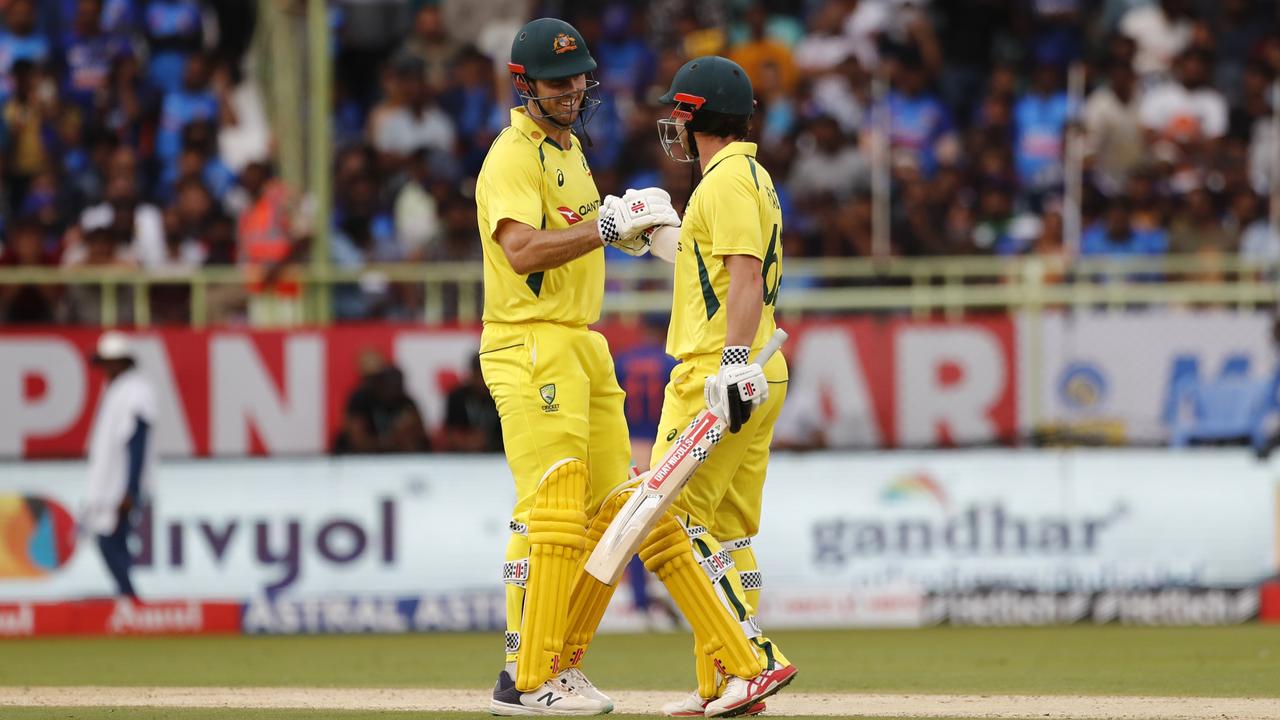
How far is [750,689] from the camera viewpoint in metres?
7.62

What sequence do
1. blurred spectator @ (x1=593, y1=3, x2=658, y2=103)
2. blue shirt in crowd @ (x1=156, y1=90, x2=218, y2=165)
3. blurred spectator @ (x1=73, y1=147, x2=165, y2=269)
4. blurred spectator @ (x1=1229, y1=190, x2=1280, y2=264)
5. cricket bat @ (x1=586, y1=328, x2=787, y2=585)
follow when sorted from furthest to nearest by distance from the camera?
blurred spectator @ (x1=593, y1=3, x2=658, y2=103), blue shirt in crowd @ (x1=156, y1=90, x2=218, y2=165), blurred spectator @ (x1=1229, y1=190, x2=1280, y2=264), blurred spectator @ (x1=73, y1=147, x2=165, y2=269), cricket bat @ (x1=586, y1=328, x2=787, y2=585)

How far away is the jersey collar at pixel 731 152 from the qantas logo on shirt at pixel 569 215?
60cm

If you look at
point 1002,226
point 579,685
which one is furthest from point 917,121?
point 579,685

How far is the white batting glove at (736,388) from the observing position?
7.50 metres

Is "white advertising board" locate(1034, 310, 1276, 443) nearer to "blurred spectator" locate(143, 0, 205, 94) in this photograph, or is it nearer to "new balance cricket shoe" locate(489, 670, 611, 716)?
"blurred spectator" locate(143, 0, 205, 94)

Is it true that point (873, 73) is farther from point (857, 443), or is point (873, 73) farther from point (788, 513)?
point (788, 513)

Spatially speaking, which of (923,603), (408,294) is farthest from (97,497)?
(923,603)

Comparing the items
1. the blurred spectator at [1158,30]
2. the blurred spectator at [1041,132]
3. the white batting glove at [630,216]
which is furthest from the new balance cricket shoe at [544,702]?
the blurred spectator at [1158,30]

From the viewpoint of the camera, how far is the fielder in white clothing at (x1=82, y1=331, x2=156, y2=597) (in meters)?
14.5

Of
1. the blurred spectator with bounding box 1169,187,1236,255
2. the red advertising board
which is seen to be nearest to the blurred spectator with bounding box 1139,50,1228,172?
the blurred spectator with bounding box 1169,187,1236,255

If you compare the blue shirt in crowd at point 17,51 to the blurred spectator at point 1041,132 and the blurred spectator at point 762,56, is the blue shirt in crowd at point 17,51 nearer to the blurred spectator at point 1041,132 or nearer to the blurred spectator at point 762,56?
the blurred spectator at point 762,56

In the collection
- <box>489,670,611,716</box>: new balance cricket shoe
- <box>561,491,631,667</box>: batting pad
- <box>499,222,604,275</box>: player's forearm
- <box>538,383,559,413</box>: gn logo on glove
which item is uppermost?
<box>499,222,604,275</box>: player's forearm

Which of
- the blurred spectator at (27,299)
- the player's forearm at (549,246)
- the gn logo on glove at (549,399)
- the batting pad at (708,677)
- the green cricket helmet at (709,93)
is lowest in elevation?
the batting pad at (708,677)

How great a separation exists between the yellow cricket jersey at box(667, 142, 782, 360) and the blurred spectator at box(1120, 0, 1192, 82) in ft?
40.9
